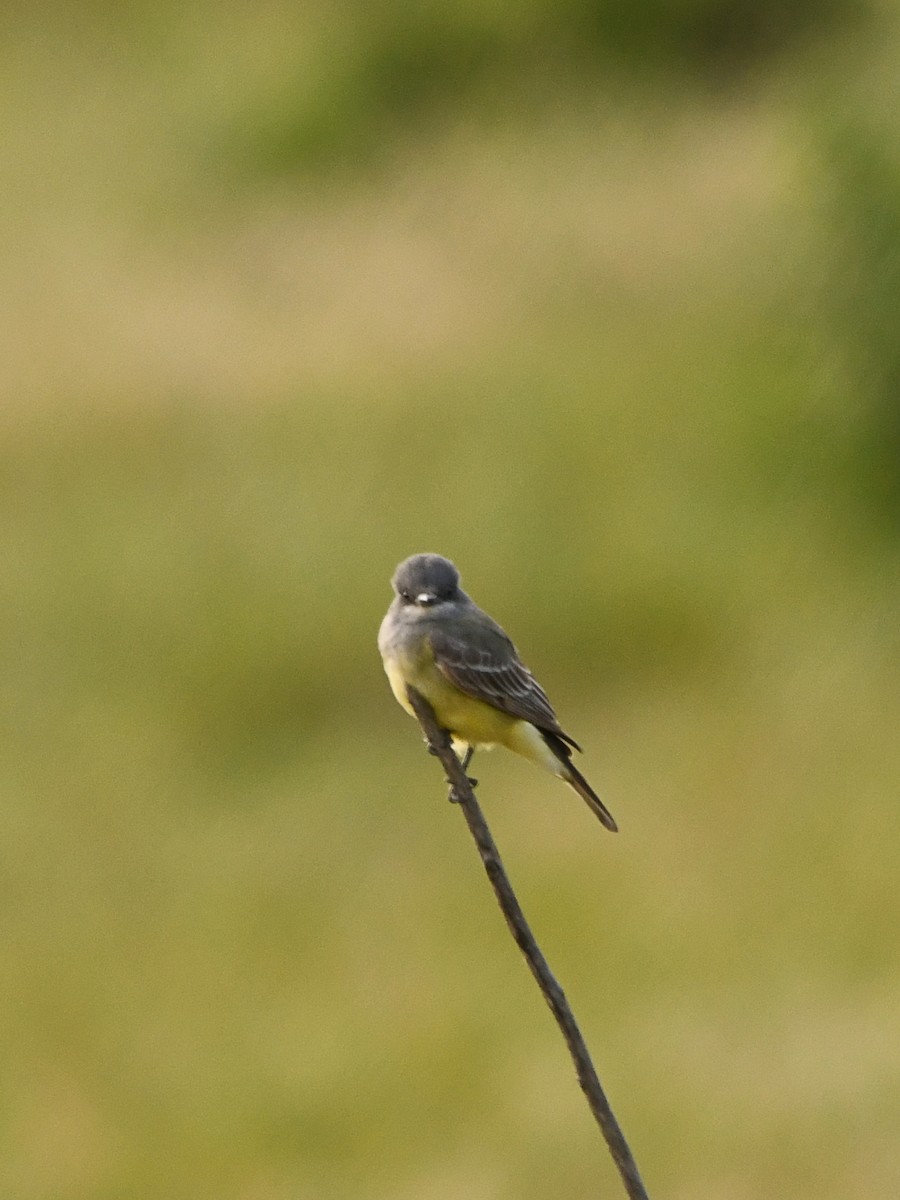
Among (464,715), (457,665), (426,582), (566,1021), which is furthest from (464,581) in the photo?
(566,1021)

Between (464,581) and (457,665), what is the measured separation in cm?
889

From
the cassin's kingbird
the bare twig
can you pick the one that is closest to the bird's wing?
the cassin's kingbird

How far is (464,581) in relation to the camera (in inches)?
500

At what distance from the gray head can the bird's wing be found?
7 cm

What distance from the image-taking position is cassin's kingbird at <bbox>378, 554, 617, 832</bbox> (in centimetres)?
371

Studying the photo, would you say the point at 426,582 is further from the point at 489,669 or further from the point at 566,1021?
the point at 566,1021

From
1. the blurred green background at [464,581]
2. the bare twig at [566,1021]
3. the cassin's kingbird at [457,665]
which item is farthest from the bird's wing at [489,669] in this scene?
the blurred green background at [464,581]

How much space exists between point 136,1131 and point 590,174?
1039cm

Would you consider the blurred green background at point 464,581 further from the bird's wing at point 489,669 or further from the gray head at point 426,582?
the gray head at point 426,582

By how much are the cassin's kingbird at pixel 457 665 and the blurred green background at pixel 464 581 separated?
5.80m

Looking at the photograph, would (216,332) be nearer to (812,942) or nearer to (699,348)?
(699,348)

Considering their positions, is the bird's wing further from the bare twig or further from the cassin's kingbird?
the bare twig

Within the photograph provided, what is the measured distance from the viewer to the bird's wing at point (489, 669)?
149 inches

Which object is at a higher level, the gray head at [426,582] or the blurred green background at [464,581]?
the gray head at [426,582]
